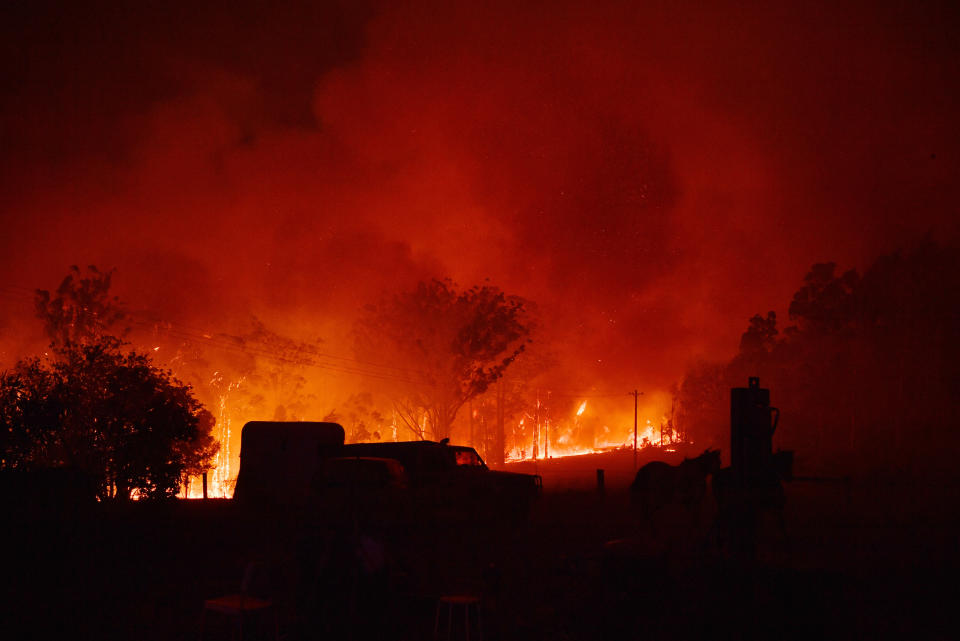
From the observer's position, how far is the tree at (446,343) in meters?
52.3

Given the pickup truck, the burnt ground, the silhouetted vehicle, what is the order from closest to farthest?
the burnt ground
the pickup truck
the silhouetted vehicle

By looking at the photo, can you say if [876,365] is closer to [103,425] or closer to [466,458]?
[466,458]

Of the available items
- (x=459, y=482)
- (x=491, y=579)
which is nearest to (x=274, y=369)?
(x=459, y=482)

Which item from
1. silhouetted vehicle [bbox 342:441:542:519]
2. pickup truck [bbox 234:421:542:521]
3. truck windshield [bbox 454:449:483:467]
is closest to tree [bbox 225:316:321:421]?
pickup truck [bbox 234:421:542:521]

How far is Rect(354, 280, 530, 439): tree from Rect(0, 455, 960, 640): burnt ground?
34.3 m

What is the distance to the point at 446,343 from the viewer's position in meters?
53.0

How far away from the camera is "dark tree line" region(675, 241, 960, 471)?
5569cm

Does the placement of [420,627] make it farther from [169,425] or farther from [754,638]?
[169,425]

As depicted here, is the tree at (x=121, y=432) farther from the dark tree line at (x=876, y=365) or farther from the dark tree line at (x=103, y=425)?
the dark tree line at (x=876, y=365)

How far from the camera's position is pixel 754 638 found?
7.78 meters

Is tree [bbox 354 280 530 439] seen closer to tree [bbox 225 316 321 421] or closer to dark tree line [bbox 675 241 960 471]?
tree [bbox 225 316 321 421]

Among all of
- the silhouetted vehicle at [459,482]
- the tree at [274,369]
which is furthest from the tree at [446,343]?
the silhouetted vehicle at [459,482]

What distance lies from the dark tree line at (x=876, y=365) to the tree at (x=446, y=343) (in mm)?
23196

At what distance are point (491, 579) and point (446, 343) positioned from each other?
45863mm
